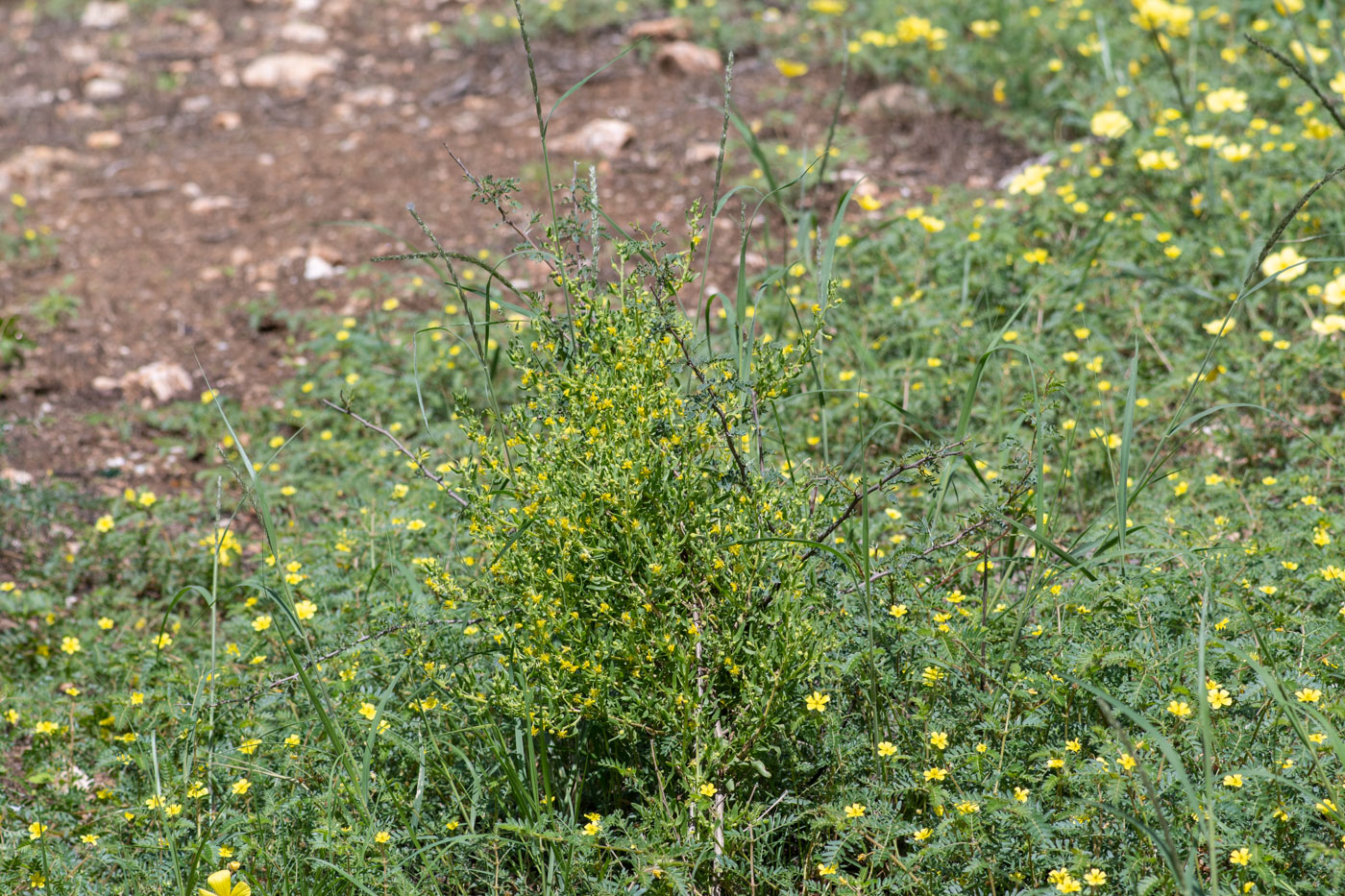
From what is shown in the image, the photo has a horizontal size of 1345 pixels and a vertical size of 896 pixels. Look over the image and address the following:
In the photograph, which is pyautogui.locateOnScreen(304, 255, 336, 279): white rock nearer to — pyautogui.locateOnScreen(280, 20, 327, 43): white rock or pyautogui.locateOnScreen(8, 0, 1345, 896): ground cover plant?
pyautogui.locateOnScreen(8, 0, 1345, 896): ground cover plant

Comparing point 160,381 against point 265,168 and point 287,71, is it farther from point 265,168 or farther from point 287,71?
point 287,71

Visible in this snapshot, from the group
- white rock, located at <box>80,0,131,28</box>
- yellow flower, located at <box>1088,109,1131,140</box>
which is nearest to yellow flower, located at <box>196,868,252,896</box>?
yellow flower, located at <box>1088,109,1131,140</box>

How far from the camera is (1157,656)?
2035mm

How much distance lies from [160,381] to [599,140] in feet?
7.74

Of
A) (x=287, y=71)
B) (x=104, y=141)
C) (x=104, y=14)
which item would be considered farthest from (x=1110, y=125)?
(x=104, y=14)

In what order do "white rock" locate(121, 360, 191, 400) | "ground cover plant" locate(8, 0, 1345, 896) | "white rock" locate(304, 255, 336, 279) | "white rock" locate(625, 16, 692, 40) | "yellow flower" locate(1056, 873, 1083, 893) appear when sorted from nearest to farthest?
"yellow flower" locate(1056, 873, 1083, 893) < "ground cover plant" locate(8, 0, 1345, 896) < "white rock" locate(121, 360, 191, 400) < "white rock" locate(304, 255, 336, 279) < "white rock" locate(625, 16, 692, 40)

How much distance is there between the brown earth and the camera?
4.25 metres

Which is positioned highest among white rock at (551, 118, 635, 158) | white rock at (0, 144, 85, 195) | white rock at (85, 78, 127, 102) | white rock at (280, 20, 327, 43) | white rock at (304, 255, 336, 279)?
white rock at (280, 20, 327, 43)

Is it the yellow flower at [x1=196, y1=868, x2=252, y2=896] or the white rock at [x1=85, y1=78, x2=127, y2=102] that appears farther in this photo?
the white rock at [x1=85, y1=78, x2=127, y2=102]

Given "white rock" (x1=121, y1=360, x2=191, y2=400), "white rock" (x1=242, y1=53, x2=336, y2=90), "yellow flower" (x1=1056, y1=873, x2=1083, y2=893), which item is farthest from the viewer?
"white rock" (x1=242, y1=53, x2=336, y2=90)

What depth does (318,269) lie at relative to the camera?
15.5 ft

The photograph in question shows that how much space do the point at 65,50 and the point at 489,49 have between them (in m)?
3.32

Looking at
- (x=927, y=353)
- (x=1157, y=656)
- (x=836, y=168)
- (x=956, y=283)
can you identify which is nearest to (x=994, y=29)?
(x=836, y=168)

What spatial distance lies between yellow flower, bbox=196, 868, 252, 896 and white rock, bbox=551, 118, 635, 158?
4052 millimetres
